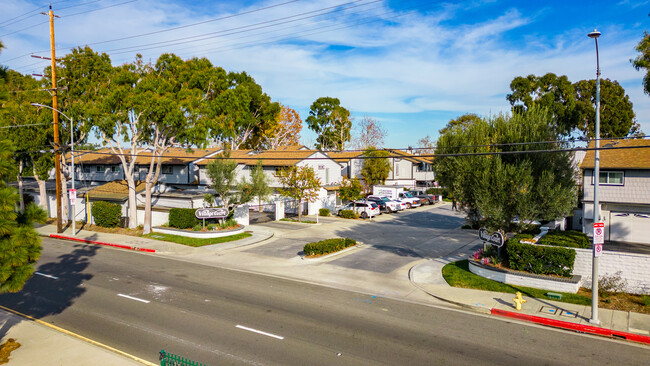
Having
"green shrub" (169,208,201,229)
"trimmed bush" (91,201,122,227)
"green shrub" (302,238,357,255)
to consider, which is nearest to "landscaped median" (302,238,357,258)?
"green shrub" (302,238,357,255)

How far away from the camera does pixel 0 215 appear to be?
29.2 ft

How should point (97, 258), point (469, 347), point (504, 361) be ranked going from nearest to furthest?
point (504, 361)
point (469, 347)
point (97, 258)

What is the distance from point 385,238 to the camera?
29.7 metres

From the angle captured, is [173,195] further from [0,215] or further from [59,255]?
[0,215]

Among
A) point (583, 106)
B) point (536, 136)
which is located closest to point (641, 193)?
point (536, 136)

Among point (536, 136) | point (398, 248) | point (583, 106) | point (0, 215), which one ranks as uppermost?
point (583, 106)

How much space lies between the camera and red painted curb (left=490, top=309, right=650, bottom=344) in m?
12.1

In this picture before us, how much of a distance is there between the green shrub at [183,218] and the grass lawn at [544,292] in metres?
18.4

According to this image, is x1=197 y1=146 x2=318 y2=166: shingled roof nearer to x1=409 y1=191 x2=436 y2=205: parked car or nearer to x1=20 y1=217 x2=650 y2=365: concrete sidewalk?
x1=20 y1=217 x2=650 y2=365: concrete sidewalk

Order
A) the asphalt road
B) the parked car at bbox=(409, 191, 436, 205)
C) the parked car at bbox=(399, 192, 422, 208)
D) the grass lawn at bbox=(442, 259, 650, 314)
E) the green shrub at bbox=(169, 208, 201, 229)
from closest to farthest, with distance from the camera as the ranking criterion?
the asphalt road < the grass lawn at bbox=(442, 259, 650, 314) < the green shrub at bbox=(169, 208, 201, 229) < the parked car at bbox=(399, 192, 422, 208) < the parked car at bbox=(409, 191, 436, 205)

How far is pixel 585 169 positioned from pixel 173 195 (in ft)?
96.8

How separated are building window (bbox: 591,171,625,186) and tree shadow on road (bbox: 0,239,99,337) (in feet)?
94.1

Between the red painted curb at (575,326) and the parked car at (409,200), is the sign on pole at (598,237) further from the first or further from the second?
the parked car at (409,200)

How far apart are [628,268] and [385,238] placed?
613 inches
